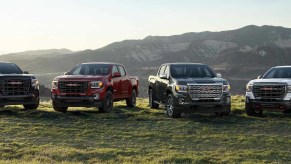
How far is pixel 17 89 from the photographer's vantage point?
52.9 feet

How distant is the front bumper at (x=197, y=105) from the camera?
46.0 feet

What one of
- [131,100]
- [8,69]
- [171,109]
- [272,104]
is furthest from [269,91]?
[8,69]

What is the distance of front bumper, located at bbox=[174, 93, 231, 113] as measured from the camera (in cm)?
1402

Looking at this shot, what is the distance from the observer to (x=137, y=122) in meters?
14.3

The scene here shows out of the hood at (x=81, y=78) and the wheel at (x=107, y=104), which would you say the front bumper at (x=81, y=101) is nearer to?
the wheel at (x=107, y=104)

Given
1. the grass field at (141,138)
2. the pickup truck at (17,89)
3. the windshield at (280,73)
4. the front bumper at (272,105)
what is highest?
the windshield at (280,73)

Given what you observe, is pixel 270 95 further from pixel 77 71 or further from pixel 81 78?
pixel 77 71

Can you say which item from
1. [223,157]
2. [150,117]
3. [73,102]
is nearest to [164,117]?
[150,117]

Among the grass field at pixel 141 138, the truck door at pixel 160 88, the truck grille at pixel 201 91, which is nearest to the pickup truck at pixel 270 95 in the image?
the grass field at pixel 141 138

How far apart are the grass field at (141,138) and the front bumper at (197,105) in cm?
40

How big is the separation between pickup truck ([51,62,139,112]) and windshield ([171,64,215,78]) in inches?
91.9

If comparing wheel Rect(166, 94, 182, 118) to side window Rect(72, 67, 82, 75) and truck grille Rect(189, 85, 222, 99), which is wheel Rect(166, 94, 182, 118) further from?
side window Rect(72, 67, 82, 75)

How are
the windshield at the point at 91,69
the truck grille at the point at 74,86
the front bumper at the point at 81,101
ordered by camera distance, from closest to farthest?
the front bumper at the point at 81,101 < the truck grille at the point at 74,86 < the windshield at the point at 91,69

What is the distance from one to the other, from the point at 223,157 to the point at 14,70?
10.7m
